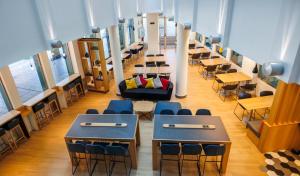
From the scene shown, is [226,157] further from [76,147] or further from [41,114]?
[41,114]

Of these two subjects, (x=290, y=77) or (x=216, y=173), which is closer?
(x=290, y=77)

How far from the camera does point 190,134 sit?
495cm

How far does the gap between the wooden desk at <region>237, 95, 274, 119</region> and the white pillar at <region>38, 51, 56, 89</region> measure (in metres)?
7.17

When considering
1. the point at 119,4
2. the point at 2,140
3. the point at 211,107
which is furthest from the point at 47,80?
the point at 211,107

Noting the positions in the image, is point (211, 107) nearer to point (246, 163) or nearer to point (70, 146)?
point (246, 163)

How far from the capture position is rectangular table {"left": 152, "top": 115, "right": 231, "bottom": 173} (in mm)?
4753

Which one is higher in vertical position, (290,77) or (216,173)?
(290,77)

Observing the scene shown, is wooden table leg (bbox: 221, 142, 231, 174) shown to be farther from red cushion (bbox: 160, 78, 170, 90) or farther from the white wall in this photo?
the white wall

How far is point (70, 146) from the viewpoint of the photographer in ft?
16.2

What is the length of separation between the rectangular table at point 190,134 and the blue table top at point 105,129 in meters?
0.68

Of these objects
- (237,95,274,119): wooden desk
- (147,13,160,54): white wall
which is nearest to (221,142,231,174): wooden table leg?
(237,95,274,119): wooden desk

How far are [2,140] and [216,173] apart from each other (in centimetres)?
651

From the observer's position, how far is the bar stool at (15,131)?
5871mm

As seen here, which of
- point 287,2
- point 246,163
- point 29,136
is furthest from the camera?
point 29,136
